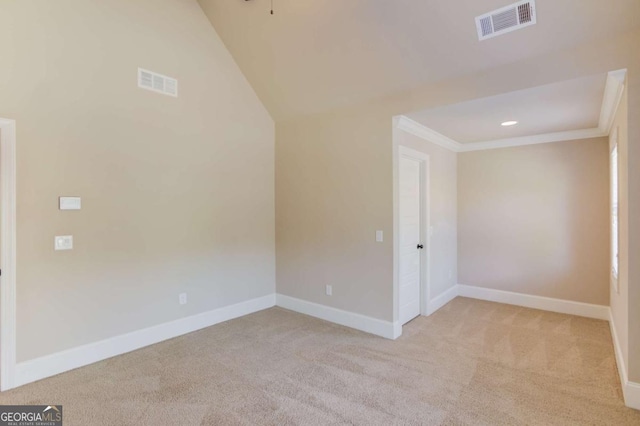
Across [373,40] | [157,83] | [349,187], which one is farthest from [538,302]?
[157,83]

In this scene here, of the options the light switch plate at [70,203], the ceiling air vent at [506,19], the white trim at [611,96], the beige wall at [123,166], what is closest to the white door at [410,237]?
the ceiling air vent at [506,19]

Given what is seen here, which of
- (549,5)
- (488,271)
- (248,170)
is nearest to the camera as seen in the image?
(549,5)

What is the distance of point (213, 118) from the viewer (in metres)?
4.09

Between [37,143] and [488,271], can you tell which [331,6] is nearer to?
[37,143]

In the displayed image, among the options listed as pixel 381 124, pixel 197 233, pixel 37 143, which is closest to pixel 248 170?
pixel 197 233

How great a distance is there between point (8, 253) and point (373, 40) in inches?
146

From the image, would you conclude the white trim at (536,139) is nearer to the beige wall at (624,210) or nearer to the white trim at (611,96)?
the white trim at (611,96)

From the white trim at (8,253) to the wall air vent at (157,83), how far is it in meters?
1.23

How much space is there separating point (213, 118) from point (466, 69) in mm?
2948

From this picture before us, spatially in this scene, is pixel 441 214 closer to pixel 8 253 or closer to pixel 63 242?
pixel 63 242

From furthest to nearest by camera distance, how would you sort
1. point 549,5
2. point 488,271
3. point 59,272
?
point 488,271 < point 59,272 < point 549,5

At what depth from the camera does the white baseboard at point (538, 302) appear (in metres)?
4.26

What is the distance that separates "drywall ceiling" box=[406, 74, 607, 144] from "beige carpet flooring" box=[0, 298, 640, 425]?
249 cm

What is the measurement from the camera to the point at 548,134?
4.48m
